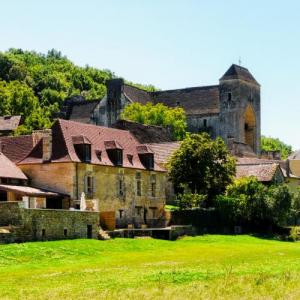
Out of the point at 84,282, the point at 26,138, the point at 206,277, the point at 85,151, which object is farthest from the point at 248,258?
the point at 26,138

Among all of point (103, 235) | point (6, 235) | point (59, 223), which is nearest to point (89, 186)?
point (103, 235)

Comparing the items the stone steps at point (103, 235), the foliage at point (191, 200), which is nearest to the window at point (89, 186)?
the stone steps at point (103, 235)

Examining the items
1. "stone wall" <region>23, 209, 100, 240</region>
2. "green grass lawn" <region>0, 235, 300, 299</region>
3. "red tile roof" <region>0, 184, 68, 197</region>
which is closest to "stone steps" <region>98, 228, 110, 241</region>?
"stone wall" <region>23, 209, 100, 240</region>

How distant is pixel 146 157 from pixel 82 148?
9.25 m

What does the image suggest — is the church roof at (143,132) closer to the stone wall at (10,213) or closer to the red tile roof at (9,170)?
the red tile roof at (9,170)

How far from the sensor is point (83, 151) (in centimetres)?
6288

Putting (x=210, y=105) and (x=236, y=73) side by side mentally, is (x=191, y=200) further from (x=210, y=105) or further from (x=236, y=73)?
(x=210, y=105)

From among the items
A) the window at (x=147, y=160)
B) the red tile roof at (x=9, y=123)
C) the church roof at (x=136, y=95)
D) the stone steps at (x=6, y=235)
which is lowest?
the stone steps at (x=6, y=235)

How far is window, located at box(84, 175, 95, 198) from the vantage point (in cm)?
6275

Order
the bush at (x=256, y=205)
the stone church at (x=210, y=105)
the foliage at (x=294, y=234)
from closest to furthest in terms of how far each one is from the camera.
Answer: the foliage at (x=294, y=234) < the bush at (x=256, y=205) < the stone church at (x=210, y=105)

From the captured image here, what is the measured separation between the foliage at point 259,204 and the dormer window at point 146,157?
7.17 meters

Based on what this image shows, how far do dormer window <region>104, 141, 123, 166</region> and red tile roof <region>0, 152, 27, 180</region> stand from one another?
7.94 metres

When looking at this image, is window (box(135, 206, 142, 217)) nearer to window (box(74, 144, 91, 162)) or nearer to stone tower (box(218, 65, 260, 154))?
window (box(74, 144, 91, 162))

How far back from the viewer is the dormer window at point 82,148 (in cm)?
6275
